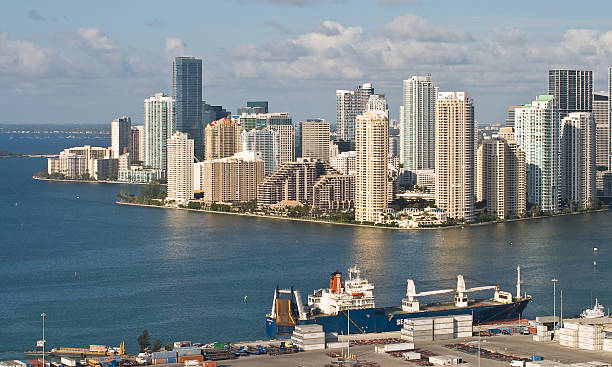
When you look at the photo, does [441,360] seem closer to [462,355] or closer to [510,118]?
[462,355]

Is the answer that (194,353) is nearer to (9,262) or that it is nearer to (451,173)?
(9,262)

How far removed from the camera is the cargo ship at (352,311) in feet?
63.6

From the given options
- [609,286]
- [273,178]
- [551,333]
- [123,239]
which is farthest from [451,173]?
[551,333]

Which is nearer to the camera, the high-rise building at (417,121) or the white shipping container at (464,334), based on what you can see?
the white shipping container at (464,334)

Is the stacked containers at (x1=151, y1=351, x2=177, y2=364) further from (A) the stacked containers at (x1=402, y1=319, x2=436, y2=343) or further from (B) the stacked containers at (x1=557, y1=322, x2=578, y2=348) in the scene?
(B) the stacked containers at (x1=557, y1=322, x2=578, y2=348)

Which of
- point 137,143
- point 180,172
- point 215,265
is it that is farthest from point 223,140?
point 215,265

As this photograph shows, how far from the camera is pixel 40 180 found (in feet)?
191

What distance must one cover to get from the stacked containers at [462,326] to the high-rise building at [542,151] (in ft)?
80.2

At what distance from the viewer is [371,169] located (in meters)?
38.2

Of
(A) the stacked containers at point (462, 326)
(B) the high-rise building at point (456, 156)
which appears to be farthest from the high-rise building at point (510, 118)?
(A) the stacked containers at point (462, 326)

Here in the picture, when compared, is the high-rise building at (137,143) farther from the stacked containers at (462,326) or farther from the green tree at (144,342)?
the stacked containers at (462,326)

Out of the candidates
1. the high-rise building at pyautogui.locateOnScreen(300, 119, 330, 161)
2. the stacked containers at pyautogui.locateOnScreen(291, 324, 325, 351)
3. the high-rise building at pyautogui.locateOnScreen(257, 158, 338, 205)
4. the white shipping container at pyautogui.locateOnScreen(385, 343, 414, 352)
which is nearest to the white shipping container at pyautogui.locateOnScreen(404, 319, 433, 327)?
the white shipping container at pyautogui.locateOnScreen(385, 343, 414, 352)

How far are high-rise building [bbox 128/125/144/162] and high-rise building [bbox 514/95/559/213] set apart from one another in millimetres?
26302

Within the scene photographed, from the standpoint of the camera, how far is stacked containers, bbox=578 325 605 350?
17.0 metres
